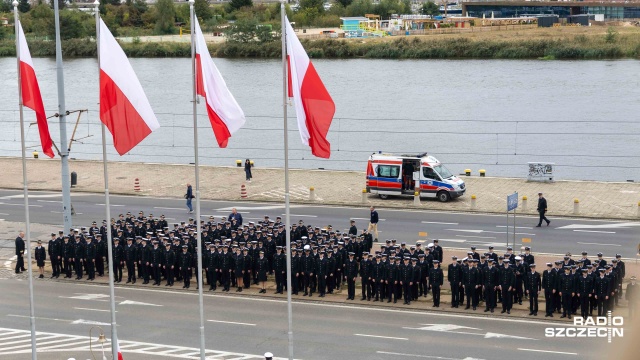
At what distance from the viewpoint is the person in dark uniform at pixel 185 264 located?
31219mm

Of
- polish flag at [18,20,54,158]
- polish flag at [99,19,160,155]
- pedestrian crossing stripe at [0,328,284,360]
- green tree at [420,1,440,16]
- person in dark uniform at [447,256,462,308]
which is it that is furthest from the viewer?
green tree at [420,1,440,16]

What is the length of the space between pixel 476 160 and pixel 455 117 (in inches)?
624

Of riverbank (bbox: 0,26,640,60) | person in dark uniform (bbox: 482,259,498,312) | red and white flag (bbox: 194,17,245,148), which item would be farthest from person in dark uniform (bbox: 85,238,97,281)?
riverbank (bbox: 0,26,640,60)

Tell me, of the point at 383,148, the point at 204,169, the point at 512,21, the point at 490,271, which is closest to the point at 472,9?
the point at 512,21

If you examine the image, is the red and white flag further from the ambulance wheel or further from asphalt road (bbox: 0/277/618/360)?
the ambulance wheel

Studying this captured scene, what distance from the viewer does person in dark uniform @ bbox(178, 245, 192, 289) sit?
31219 mm

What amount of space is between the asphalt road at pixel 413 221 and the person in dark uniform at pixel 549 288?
24.7ft

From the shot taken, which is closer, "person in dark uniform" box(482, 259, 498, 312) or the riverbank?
"person in dark uniform" box(482, 259, 498, 312)

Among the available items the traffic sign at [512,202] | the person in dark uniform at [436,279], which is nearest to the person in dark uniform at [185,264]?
the person in dark uniform at [436,279]

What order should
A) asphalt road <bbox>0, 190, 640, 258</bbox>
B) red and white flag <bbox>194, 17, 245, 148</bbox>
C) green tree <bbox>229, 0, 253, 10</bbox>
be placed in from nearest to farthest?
1. red and white flag <bbox>194, 17, 245, 148</bbox>
2. asphalt road <bbox>0, 190, 640, 258</bbox>
3. green tree <bbox>229, 0, 253, 10</bbox>

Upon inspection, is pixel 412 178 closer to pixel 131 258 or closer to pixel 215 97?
pixel 131 258

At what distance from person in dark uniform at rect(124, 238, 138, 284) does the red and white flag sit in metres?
11.9

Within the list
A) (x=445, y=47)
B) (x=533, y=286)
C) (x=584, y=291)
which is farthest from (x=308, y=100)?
(x=445, y=47)

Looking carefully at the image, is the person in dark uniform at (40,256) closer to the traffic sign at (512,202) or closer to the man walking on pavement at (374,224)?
the man walking on pavement at (374,224)
